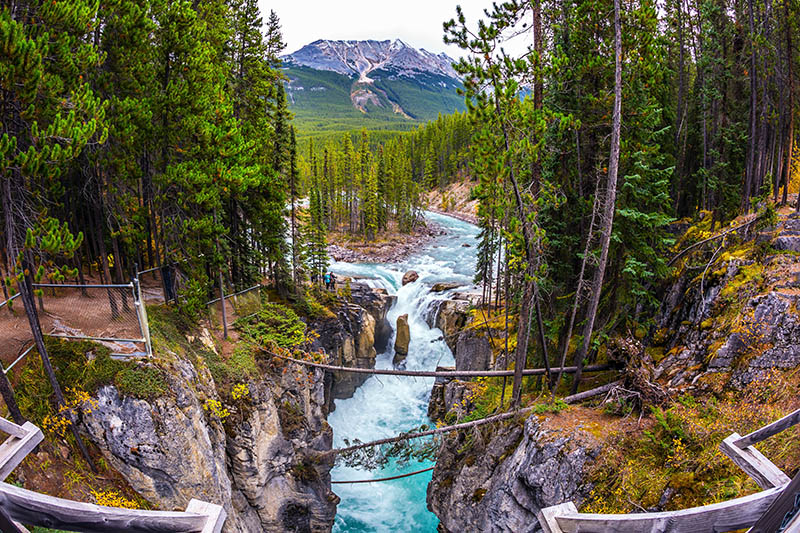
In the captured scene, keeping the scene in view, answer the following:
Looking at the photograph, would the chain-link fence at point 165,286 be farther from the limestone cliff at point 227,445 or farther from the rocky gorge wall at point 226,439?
the limestone cliff at point 227,445

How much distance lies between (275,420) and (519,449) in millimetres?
8153

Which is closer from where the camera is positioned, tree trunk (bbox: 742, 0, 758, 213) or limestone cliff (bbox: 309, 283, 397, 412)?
tree trunk (bbox: 742, 0, 758, 213)

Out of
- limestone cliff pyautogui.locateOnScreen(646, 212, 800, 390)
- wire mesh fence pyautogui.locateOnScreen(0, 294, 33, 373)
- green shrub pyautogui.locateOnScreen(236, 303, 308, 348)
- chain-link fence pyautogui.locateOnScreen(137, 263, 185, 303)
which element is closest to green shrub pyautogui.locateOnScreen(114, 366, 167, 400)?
wire mesh fence pyautogui.locateOnScreen(0, 294, 33, 373)

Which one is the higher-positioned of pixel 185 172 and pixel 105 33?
pixel 105 33

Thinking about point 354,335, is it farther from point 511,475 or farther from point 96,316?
point 96,316

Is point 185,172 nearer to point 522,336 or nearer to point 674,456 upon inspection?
point 522,336

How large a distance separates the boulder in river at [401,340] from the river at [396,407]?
0.39 metres

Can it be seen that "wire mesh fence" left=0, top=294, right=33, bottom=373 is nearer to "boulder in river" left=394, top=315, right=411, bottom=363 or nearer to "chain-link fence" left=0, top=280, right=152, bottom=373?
"chain-link fence" left=0, top=280, right=152, bottom=373

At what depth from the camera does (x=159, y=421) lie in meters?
9.10

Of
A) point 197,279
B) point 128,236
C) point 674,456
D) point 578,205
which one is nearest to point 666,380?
point 674,456

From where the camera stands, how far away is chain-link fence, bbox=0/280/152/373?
30.1ft

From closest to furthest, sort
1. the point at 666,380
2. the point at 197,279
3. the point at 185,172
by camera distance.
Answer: the point at 666,380 < the point at 185,172 < the point at 197,279

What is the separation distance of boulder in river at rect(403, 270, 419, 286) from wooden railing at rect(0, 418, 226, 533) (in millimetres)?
34487

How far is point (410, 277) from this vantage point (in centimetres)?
3734
